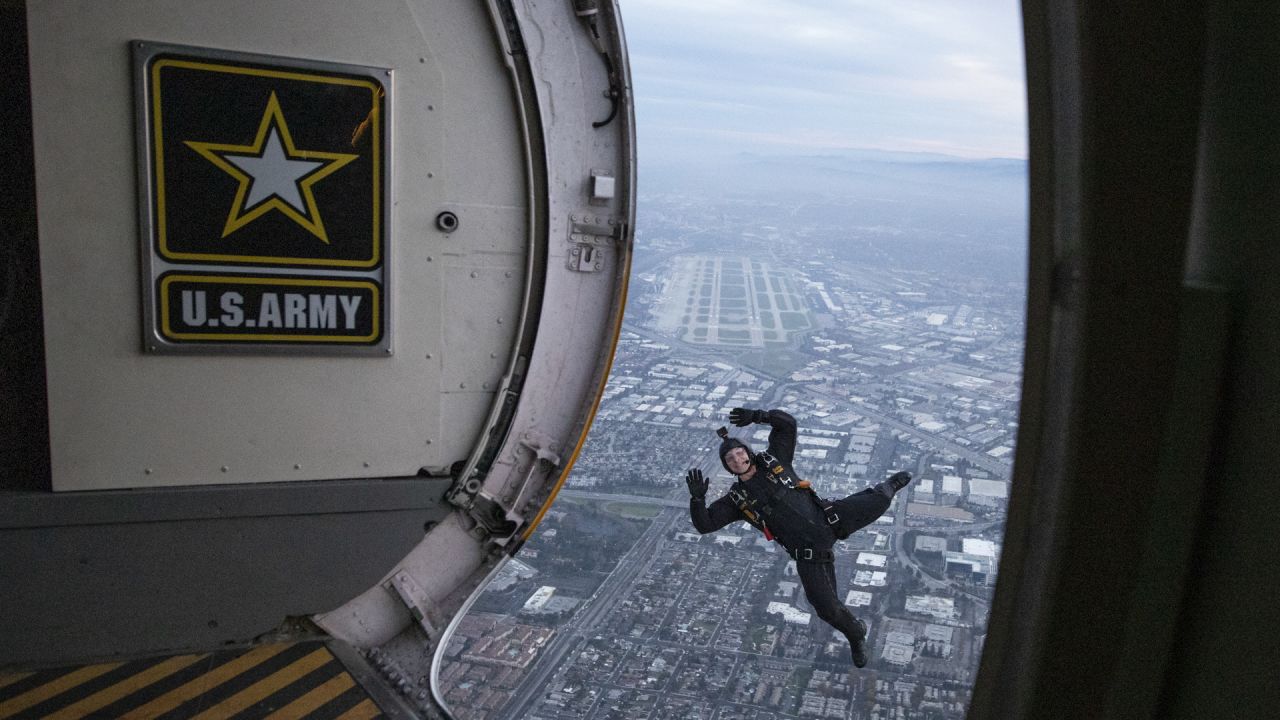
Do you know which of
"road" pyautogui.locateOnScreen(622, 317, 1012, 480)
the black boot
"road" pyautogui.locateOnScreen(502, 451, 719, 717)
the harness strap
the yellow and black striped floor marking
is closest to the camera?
the yellow and black striped floor marking

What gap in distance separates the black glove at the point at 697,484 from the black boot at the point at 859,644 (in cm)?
99

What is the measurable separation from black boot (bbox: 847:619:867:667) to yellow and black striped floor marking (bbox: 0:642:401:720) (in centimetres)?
238

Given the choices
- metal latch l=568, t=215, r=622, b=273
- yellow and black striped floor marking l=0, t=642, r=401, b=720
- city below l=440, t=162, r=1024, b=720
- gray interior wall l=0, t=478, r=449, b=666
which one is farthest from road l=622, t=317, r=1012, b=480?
yellow and black striped floor marking l=0, t=642, r=401, b=720

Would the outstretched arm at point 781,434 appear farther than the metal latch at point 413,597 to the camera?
Yes

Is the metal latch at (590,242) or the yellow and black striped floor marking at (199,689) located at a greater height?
the metal latch at (590,242)

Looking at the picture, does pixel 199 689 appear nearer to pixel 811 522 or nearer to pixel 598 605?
pixel 811 522

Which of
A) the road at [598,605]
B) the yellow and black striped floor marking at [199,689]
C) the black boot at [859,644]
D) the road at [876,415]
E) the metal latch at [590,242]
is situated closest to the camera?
the yellow and black striped floor marking at [199,689]

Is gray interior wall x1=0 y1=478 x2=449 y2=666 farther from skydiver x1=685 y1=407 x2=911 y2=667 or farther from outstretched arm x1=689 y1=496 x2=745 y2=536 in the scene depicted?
skydiver x1=685 y1=407 x2=911 y2=667

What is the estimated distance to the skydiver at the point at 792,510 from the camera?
467cm

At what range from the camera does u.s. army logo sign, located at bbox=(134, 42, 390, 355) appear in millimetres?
3100

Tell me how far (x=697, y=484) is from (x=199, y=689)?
2375 millimetres

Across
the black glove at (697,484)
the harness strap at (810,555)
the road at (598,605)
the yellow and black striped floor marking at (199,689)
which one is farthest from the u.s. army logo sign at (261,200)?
the road at (598,605)

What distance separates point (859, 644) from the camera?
4.79 meters

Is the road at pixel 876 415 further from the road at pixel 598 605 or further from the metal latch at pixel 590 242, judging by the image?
the metal latch at pixel 590 242
